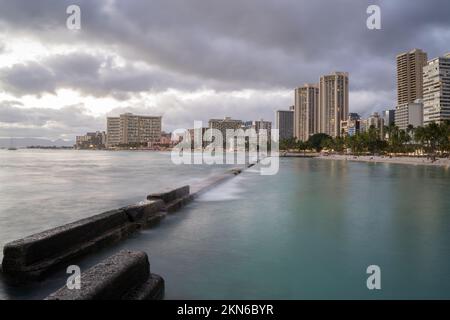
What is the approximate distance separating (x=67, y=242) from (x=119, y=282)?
3503 mm

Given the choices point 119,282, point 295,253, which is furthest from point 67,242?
point 295,253

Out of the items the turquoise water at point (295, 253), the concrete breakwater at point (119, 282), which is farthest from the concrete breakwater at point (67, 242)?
the concrete breakwater at point (119, 282)

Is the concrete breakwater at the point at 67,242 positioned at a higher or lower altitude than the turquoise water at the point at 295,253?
higher

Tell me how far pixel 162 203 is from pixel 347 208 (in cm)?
945

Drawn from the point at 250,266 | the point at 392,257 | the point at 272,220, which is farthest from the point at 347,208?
the point at 250,266

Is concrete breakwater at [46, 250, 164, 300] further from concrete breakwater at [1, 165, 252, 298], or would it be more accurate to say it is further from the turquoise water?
concrete breakwater at [1, 165, 252, 298]

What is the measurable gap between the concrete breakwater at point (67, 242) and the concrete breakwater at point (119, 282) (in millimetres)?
2098

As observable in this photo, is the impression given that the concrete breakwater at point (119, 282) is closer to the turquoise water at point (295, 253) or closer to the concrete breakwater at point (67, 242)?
the turquoise water at point (295, 253)

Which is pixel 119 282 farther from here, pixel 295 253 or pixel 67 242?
pixel 295 253

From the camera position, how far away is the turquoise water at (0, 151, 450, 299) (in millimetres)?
7219

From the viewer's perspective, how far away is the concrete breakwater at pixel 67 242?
7273mm

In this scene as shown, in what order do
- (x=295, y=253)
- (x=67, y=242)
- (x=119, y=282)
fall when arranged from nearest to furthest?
(x=119, y=282) < (x=67, y=242) < (x=295, y=253)

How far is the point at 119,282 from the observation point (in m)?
5.82

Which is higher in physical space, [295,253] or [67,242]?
[67,242]
